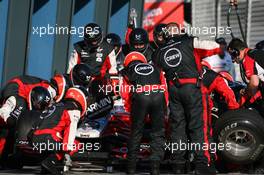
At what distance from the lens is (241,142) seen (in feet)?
37.1

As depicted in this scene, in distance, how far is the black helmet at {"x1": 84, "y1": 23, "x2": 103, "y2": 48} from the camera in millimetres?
12414

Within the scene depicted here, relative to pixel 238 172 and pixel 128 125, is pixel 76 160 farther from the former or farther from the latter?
pixel 238 172

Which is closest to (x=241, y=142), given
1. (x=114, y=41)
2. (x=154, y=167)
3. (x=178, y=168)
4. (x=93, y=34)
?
(x=178, y=168)

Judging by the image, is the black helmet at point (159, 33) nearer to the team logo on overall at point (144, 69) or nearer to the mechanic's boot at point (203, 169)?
the team logo on overall at point (144, 69)

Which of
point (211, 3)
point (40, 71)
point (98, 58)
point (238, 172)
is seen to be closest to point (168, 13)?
point (211, 3)

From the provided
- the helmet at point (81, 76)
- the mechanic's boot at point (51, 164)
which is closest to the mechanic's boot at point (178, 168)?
the mechanic's boot at point (51, 164)

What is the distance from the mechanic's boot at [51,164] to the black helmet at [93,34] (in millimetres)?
2490

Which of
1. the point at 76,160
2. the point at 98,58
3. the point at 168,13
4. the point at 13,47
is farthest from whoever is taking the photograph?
the point at 168,13

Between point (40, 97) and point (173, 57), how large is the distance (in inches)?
81.2

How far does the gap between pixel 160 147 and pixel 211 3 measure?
1218 cm

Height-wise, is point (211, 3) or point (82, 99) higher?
point (211, 3)

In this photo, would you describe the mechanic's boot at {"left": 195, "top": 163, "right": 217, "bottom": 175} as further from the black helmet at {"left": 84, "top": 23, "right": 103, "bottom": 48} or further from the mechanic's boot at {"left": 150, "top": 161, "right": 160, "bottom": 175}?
the black helmet at {"left": 84, "top": 23, "right": 103, "bottom": 48}

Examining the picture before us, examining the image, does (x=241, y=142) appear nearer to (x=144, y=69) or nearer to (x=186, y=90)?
(x=186, y=90)

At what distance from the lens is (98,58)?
12.9 meters
